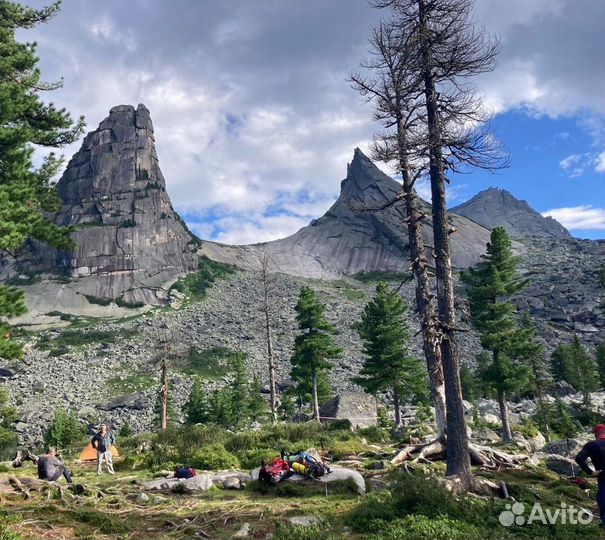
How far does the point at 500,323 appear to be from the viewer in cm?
2789

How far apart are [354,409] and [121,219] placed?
351ft

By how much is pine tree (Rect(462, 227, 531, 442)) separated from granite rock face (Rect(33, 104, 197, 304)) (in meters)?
94.3

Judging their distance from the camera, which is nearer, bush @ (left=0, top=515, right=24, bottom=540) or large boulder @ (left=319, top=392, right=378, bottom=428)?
bush @ (left=0, top=515, right=24, bottom=540)

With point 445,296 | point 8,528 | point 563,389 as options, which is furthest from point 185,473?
point 563,389

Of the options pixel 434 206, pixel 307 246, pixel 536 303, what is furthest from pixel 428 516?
pixel 307 246

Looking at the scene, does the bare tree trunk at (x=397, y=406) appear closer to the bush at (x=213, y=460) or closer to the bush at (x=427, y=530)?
the bush at (x=213, y=460)

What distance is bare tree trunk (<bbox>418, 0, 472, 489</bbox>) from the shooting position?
1009 centimetres

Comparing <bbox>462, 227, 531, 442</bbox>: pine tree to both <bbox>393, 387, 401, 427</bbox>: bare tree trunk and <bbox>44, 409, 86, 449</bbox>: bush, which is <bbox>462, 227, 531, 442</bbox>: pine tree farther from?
<bbox>44, 409, 86, 449</bbox>: bush

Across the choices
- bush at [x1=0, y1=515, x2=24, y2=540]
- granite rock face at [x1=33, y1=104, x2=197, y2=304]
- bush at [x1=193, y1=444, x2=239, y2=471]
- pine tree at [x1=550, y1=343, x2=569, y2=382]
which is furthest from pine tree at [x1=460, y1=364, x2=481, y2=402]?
granite rock face at [x1=33, y1=104, x2=197, y2=304]

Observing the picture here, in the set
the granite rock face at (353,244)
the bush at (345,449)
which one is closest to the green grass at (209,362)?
the bush at (345,449)

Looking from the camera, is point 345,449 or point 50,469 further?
point 345,449

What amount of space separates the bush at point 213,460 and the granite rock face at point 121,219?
9863 cm

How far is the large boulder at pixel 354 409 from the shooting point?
3494 centimetres

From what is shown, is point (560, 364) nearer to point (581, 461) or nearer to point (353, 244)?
point (581, 461)
